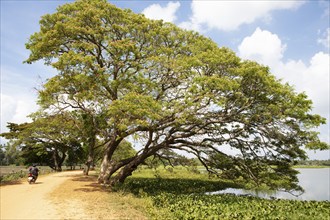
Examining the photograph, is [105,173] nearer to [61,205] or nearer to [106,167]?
[106,167]

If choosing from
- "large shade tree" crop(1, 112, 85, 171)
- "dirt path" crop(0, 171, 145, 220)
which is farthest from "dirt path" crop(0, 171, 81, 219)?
"large shade tree" crop(1, 112, 85, 171)

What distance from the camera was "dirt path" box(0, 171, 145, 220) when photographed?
12359mm

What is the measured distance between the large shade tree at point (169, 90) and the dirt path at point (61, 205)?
4.19 m

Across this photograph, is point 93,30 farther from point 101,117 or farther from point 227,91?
point 227,91

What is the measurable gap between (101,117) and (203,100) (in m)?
8.21

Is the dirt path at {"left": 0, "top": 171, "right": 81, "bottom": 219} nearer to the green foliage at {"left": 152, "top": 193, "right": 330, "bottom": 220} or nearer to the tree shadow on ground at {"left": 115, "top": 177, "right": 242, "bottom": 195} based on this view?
the green foliage at {"left": 152, "top": 193, "right": 330, "bottom": 220}

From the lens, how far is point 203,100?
1716cm

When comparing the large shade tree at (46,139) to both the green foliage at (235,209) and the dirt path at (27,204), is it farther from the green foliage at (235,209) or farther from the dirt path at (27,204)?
the green foliage at (235,209)

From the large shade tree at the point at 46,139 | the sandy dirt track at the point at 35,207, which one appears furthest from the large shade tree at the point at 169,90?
the large shade tree at the point at 46,139

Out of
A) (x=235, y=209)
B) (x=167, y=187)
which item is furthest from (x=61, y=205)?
(x=167, y=187)

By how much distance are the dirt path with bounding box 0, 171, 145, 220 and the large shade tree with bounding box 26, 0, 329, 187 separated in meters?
4.19

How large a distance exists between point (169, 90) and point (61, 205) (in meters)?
10.1

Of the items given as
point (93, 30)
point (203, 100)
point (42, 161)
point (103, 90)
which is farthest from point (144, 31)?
point (42, 161)

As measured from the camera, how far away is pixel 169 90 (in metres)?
20.3
